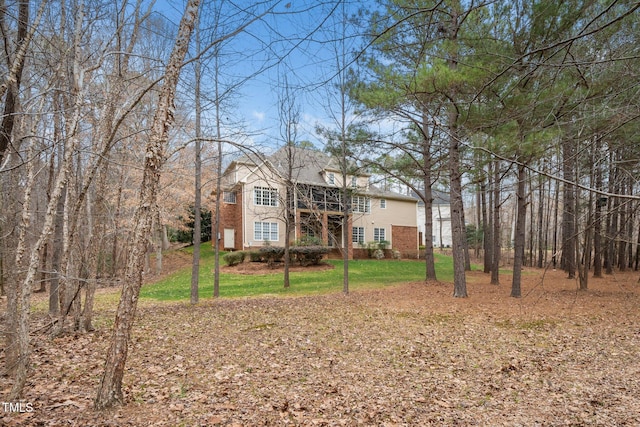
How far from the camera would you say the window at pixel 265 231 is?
21.6 meters

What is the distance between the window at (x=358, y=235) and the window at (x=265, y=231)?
19.3 feet

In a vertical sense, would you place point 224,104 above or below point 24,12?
above

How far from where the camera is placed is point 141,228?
9.89ft

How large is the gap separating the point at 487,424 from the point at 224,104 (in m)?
7.96

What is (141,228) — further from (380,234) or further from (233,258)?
(380,234)

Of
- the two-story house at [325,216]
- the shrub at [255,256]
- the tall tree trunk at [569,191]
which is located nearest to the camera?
the tall tree trunk at [569,191]

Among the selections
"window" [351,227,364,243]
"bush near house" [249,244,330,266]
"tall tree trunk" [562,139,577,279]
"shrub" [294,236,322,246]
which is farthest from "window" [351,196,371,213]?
"tall tree trunk" [562,139,577,279]

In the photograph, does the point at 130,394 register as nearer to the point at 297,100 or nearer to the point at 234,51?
the point at 234,51

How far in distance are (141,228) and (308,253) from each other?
15072mm

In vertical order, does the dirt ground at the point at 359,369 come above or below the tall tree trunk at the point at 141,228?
below

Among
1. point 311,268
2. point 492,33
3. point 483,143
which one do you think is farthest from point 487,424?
point 311,268

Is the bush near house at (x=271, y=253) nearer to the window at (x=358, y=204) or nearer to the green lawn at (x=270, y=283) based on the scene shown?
the green lawn at (x=270, y=283)

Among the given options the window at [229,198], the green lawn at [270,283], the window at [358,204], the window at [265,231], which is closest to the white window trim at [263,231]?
the window at [265,231]

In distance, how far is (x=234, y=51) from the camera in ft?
11.8
